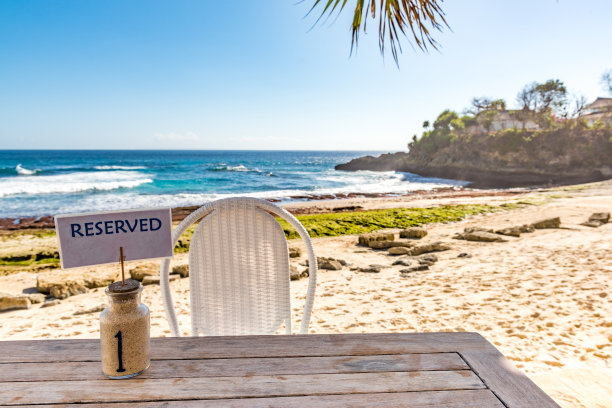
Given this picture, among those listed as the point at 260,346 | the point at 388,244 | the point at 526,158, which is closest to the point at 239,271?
the point at 260,346

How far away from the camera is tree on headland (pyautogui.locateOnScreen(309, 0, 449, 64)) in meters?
1.66

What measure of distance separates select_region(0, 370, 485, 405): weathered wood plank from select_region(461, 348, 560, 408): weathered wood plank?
0.04 m

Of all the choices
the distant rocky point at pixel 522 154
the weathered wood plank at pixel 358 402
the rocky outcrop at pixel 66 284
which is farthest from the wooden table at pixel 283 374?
the distant rocky point at pixel 522 154

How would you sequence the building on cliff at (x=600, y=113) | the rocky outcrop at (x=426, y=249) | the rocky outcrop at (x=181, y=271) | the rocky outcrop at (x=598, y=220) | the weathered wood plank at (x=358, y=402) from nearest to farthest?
the weathered wood plank at (x=358, y=402) < the rocky outcrop at (x=181, y=271) < the rocky outcrop at (x=426, y=249) < the rocky outcrop at (x=598, y=220) < the building on cliff at (x=600, y=113)

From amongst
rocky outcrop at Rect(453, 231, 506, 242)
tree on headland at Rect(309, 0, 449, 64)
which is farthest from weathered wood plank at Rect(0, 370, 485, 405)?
rocky outcrop at Rect(453, 231, 506, 242)

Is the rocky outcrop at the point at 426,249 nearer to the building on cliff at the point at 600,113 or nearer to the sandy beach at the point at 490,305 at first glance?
the sandy beach at the point at 490,305

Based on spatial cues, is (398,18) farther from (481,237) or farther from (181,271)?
(481,237)

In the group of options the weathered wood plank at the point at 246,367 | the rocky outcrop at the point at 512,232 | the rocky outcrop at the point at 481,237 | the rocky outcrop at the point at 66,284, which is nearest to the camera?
the weathered wood plank at the point at 246,367

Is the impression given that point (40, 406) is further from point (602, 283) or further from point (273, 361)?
point (602, 283)

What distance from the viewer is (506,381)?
2.59 ft

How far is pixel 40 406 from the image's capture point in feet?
2.29

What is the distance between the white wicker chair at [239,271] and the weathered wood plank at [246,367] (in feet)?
1.57

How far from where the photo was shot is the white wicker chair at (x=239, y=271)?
1325mm

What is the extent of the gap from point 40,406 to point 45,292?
4.19m
